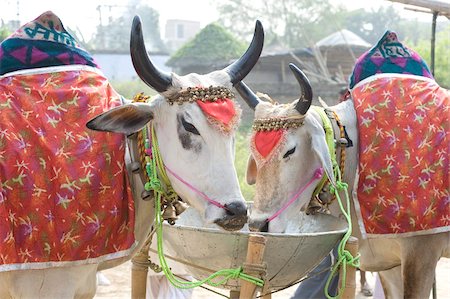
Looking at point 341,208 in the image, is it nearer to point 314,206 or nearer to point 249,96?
point 314,206

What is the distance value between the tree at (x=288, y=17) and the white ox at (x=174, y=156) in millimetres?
37755

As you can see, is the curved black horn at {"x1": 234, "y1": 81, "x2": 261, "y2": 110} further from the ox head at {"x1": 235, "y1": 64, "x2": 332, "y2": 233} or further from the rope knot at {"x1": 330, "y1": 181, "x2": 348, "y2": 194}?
the rope knot at {"x1": 330, "y1": 181, "x2": 348, "y2": 194}

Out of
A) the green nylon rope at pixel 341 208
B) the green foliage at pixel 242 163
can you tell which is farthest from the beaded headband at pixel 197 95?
the green foliage at pixel 242 163

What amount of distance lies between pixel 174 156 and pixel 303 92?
41.0 inches

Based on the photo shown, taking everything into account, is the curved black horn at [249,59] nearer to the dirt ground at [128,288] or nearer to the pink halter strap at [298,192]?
the pink halter strap at [298,192]

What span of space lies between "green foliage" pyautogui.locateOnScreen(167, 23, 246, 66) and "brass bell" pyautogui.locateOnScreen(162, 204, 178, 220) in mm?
16834

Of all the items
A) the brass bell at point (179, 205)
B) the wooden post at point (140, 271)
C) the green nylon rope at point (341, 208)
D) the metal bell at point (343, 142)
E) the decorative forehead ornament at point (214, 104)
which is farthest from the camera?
the metal bell at point (343, 142)

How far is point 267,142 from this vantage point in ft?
12.8

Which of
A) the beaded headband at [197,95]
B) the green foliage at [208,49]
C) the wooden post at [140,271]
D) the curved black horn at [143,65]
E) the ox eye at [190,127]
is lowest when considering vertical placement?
the green foliage at [208,49]

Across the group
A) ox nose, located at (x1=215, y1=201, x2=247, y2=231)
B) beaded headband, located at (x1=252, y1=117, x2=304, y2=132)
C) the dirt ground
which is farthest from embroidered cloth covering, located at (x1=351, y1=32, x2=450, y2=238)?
the dirt ground

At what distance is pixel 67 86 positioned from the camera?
311cm

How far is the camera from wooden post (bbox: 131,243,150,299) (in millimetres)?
3506

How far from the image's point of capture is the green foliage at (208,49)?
21.5 m

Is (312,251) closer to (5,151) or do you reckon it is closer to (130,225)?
(130,225)
